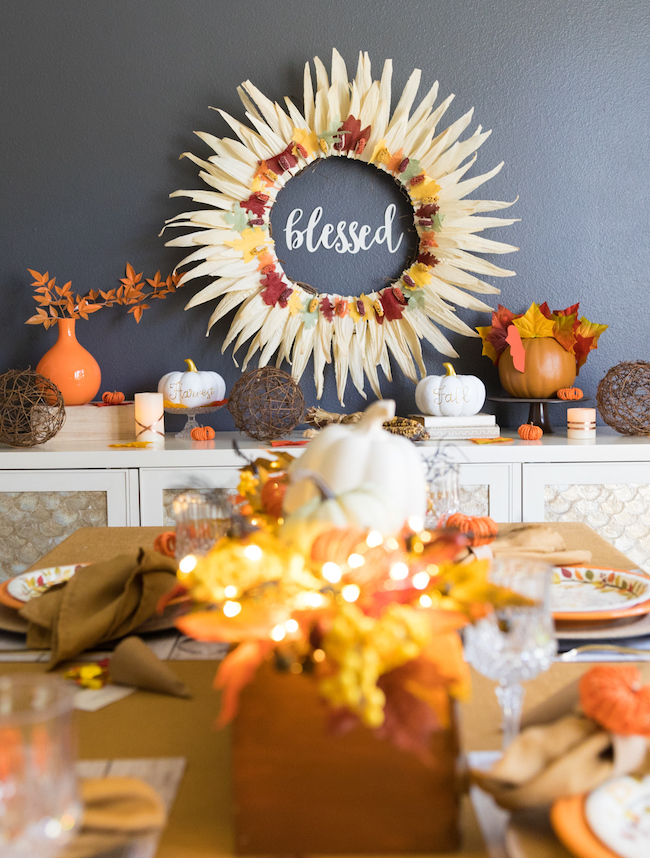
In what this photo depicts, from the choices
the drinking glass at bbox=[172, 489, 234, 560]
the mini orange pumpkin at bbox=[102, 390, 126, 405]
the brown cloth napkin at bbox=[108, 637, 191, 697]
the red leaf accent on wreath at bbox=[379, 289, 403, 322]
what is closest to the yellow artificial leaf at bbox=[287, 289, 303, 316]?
the red leaf accent on wreath at bbox=[379, 289, 403, 322]

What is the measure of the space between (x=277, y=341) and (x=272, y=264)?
0.23m

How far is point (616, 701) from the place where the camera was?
1.76 feet

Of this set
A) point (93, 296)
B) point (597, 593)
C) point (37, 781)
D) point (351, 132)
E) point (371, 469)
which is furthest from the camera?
point (93, 296)

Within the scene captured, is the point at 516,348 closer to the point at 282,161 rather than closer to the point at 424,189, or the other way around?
the point at 424,189

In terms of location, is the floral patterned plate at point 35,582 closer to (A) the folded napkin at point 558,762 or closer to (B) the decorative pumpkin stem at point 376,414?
(B) the decorative pumpkin stem at point 376,414

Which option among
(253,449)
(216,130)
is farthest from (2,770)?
(216,130)

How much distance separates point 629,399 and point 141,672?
5.94 feet

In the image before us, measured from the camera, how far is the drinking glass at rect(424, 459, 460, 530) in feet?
3.10

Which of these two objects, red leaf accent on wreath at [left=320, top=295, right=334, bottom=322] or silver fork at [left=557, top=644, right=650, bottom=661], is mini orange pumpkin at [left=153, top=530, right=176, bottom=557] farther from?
red leaf accent on wreath at [left=320, top=295, right=334, bottom=322]

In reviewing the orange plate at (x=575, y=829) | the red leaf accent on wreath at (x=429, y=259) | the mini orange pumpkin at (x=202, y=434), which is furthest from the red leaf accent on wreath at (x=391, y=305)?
the orange plate at (x=575, y=829)

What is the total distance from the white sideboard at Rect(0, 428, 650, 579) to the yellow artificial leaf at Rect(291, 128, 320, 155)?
0.96 m

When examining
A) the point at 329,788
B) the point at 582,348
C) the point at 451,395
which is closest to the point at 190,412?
the point at 451,395

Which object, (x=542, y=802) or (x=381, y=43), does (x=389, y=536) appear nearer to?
(x=542, y=802)

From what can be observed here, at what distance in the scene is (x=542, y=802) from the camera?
48cm
